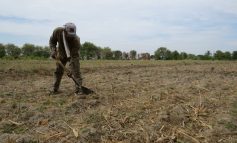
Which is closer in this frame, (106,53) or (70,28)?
(70,28)

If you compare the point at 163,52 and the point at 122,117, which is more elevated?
the point at 163,52

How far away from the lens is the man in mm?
8273

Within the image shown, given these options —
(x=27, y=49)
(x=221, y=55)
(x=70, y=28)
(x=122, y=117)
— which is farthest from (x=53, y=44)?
(x=221, y=55)

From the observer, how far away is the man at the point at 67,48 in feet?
27.1

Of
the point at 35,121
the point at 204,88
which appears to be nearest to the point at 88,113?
the point at 35,121

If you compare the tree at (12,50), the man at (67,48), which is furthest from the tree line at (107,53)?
the man at (67,48)

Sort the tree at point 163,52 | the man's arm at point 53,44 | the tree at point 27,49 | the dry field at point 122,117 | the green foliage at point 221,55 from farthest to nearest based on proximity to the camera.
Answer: the tree at point 163,52 < the tree at point 27,49 < the green foliage at point 221,55 < the man's arm at point 53,44 < the dry field at point 122,117

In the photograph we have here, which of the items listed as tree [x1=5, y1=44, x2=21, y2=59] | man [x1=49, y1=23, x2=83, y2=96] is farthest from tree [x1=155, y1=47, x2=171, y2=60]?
man [x1=49, y1=23, x2=83, y2=96]

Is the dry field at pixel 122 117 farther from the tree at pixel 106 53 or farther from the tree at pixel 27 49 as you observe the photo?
the tree at pixel 27 49

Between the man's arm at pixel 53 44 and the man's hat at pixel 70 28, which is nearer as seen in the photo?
the man's hat at pixel 70 28

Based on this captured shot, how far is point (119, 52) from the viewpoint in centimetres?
6200

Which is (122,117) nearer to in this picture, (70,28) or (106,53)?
(70,28)

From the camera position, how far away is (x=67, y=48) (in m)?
8.30

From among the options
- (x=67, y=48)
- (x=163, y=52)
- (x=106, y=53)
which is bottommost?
(x=106, y=53)
